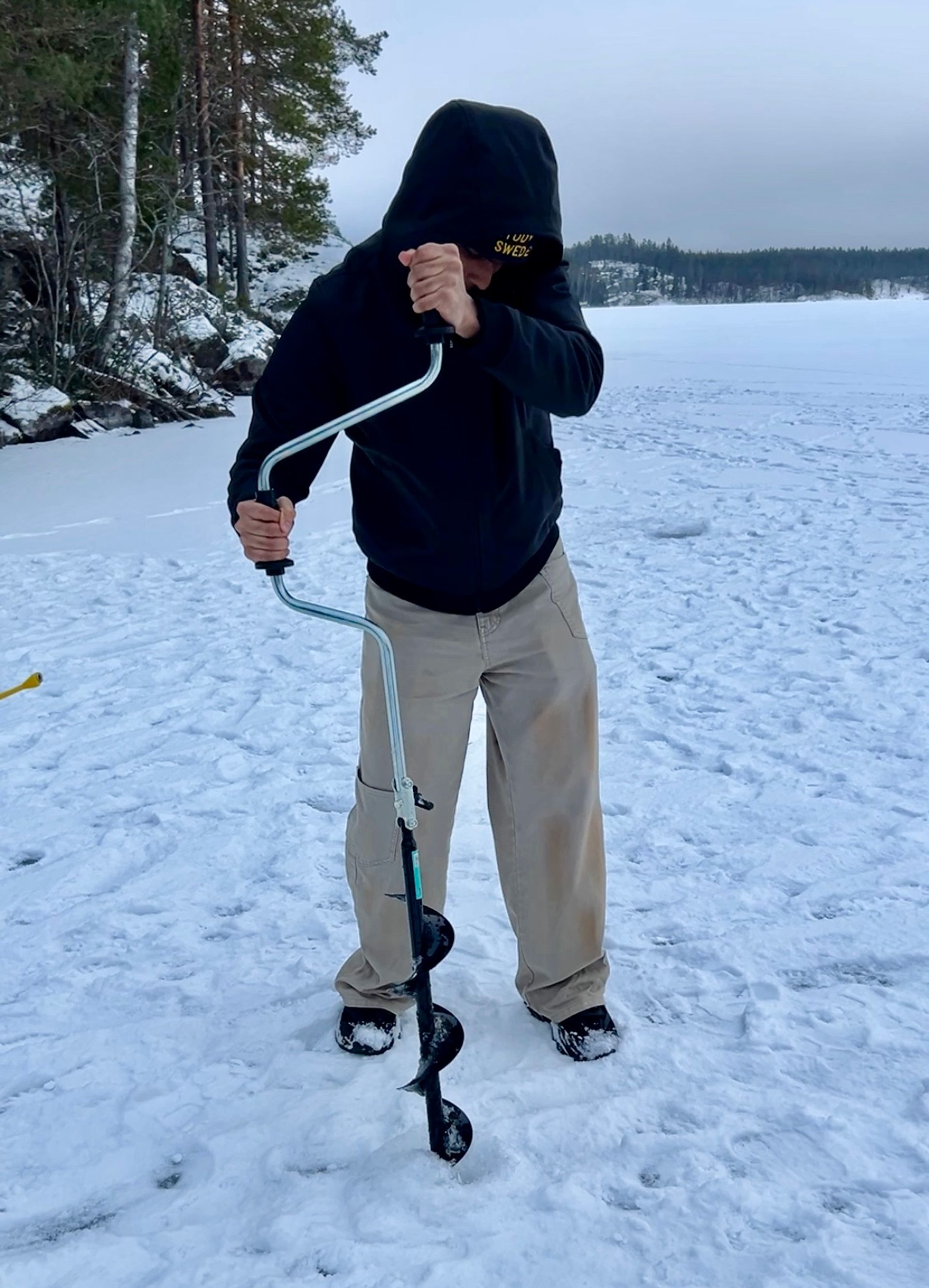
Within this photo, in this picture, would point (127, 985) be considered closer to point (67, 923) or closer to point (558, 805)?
point (67, 923)

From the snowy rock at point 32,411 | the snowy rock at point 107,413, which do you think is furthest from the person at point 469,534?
the snowy rock at point 107,413

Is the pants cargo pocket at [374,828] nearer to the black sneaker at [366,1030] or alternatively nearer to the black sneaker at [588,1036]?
the black sneaker at [366,1030]

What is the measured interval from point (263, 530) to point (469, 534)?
435mm

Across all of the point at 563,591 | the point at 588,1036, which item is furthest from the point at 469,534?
the point at 588,1036

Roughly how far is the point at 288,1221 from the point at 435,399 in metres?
1.61

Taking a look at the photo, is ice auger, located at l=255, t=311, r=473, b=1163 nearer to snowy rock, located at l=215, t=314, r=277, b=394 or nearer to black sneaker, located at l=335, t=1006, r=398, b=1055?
black sneaker, located at l=335, t=1006, r=398, b=1055

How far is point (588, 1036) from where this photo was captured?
2244 millimetres

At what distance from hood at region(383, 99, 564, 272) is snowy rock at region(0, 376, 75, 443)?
12.0 m

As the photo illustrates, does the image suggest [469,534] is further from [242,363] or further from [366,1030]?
[242,363]

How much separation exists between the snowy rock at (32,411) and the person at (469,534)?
11.8 meters

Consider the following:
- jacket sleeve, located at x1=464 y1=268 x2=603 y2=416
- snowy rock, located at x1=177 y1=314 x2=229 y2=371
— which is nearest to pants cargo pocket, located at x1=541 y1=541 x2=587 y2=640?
jacket sleeve, located at x1=464 y1=268 x2=603 y2=416

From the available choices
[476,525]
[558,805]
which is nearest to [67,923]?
[558,805]

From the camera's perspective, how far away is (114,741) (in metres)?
4.11

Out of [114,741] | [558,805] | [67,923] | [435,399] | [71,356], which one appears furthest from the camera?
[71,356]
